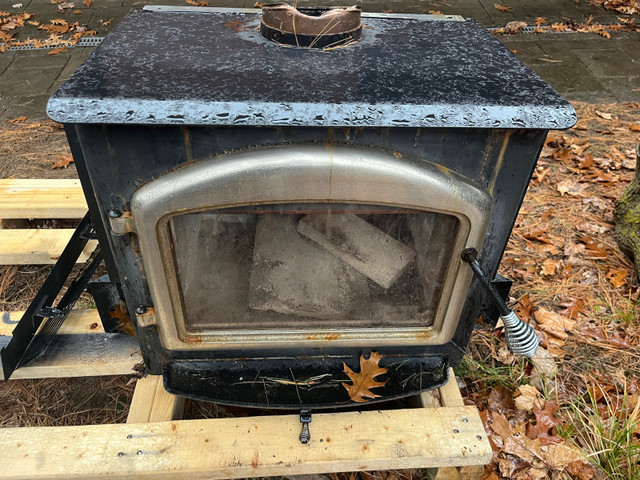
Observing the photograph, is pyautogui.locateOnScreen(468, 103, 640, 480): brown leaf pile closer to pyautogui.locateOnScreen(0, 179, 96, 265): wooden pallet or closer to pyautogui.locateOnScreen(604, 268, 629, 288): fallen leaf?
pyautogui.locateOnScreen(604, 268, 629, 288): fallen leaf

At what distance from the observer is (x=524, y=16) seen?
4508 millimetres

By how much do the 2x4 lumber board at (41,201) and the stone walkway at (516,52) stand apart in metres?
1.32

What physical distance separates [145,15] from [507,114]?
1032mm

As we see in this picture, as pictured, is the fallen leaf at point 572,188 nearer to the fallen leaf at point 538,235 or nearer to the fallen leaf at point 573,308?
the fallen leaf at point 538,235

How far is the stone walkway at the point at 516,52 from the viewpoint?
11.5 ft

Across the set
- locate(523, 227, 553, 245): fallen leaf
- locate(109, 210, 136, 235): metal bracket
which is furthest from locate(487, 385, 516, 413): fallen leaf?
locate(109, 210, 136, 235): metal bracket

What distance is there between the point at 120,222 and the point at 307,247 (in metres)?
0.45

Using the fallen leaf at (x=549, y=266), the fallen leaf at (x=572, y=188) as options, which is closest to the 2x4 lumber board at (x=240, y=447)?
the fallen leaf at (x=549, y=266)

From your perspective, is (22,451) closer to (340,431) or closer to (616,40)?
(340,431)

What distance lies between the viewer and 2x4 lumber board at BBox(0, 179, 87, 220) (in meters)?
2.13

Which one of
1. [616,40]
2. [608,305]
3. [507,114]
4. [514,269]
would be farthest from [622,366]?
[616,40]

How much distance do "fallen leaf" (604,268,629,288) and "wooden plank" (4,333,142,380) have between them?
1965mm

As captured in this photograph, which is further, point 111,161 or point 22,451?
point 22,451

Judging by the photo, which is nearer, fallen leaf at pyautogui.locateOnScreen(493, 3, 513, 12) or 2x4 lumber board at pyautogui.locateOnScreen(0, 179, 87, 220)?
2x4 lumber board at pyautogui.locateOnScreen(0, 179, 87, 220)
